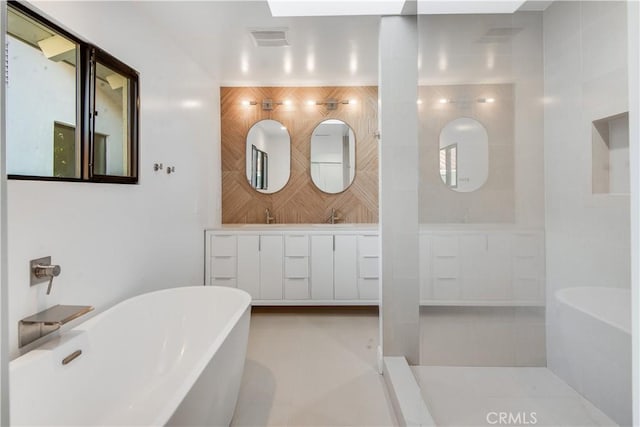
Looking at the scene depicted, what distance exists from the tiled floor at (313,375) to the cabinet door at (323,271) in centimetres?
27

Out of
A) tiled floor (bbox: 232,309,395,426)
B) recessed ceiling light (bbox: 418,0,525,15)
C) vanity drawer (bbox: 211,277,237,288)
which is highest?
recessed ceiling light (bbox: 418,0,525,15)

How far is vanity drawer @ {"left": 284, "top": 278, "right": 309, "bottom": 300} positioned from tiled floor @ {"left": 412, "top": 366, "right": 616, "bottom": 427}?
202 cm

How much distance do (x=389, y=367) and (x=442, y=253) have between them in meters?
1.01

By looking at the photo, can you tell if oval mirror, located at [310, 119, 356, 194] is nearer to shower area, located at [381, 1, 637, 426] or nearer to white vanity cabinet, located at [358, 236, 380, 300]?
white vanity cabinet, located at [358, 236, 380, 300]

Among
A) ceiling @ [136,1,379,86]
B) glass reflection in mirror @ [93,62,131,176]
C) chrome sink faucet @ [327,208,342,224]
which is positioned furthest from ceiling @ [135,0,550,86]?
chrome sink faucet @ [327,208,342,224]

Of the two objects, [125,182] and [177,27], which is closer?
[125,182]

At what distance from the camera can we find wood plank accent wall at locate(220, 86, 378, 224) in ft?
12.5

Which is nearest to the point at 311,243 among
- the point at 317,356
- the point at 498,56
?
the point at 317,356

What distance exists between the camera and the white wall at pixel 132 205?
1.42 meters

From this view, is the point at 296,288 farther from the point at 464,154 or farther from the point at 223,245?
the point at 464,154

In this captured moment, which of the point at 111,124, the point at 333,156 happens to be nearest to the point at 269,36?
the point at 111,124

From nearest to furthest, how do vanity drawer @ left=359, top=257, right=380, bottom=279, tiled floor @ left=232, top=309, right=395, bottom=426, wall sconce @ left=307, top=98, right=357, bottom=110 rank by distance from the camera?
tiled floor @ left=232, top=309, right=395, bottom=426
vanity drawer @ left=359, top=257, right=380, bottom=279
wall sconce @ left=307, top=98, right=357, bottom=110

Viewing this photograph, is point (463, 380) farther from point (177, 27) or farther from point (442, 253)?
point (177, 27)

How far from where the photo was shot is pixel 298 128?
386cm
